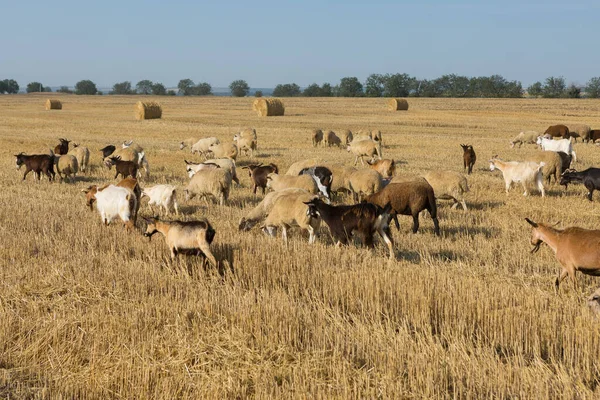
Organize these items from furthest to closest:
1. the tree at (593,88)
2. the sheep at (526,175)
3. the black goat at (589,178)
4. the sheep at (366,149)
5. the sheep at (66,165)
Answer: the tree at (593,88)
the sheep at (366,149)
the sheep at (66,165)
the sheep at (526,175)
the black goat at (589,178)

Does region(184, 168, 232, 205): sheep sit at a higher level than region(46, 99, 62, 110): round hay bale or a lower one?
lower

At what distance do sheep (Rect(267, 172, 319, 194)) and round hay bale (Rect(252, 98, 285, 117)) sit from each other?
37876mm

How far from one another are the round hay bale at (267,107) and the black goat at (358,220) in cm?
4285

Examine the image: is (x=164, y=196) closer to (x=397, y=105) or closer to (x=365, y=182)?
(x=365, y=182)

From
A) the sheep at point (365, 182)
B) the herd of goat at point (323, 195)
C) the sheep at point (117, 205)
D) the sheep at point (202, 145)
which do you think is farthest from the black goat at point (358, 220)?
the sheep at point (202, 145)

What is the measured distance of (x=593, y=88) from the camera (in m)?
109

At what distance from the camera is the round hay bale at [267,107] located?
173ft

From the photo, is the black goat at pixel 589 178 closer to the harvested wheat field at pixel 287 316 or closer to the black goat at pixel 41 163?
the harvested wheat field at pixel 287 316

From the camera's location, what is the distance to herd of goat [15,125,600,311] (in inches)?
358

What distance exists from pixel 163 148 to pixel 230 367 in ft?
77.9

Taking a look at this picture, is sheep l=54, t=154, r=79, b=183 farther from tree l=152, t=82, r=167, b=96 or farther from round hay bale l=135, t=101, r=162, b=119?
tree l=152, t=82, r=167, b=96

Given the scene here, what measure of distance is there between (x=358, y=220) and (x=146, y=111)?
41702 mm

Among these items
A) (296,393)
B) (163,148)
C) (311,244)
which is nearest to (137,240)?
(311,244)

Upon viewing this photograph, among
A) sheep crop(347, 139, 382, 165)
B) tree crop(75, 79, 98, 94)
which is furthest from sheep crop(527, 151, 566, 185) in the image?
tree crop(75, 79, 98, 94)
